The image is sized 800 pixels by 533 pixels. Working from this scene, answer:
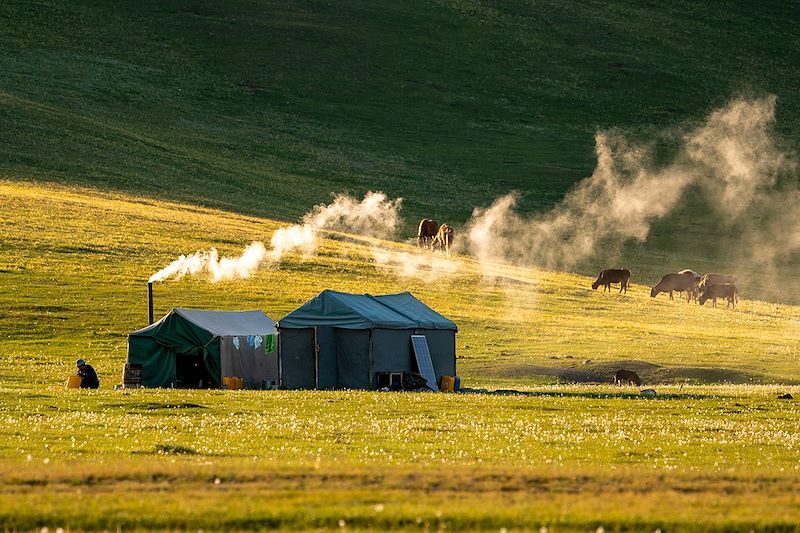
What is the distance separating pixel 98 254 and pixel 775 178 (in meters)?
116

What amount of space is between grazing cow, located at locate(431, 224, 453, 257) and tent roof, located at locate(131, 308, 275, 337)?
48961mm

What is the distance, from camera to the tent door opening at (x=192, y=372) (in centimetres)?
5381

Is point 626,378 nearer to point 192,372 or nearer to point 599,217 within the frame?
point 192,372

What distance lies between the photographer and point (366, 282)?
90125 millimetres

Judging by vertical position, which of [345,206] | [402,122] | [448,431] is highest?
[402,122]

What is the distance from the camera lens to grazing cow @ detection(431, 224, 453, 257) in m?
107

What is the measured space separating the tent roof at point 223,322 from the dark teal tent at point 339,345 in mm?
2259

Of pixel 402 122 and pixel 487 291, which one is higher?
pixel 402 122

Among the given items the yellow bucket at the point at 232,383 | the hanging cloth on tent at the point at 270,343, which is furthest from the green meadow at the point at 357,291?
the hanging cloth on tent at the point at 270,343

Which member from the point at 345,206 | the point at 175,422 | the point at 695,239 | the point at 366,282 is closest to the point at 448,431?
the point at 175,422

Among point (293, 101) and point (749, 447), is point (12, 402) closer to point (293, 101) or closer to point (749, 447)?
point (749, 447)

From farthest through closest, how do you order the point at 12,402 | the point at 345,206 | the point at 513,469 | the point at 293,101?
the point at 293,101
the point at 345,206
the point at 12,402
the point at 513,469

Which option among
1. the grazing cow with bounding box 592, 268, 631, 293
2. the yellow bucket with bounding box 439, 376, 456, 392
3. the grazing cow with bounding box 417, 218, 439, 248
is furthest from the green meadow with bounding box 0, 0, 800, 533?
the grazing cow with bounding box 592, 268, 631, 293

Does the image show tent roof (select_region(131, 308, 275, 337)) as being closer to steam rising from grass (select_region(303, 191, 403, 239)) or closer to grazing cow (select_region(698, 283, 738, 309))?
grazing cow (select_region(698, 283, 738, 309))
